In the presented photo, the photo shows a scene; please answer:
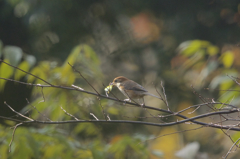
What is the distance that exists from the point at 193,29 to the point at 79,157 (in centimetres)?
327

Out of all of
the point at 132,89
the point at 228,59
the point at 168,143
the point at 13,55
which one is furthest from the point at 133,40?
the point at 13,55

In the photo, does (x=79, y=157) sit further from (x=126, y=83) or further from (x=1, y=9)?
(x=1, y=9)

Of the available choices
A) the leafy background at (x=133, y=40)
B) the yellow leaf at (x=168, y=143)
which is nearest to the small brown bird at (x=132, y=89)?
the leafy background at (x=133, y=40)

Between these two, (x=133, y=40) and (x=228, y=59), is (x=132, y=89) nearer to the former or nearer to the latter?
(x=228, y=59)

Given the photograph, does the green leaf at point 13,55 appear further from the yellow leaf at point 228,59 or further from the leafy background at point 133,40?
the yellow leaf at point 228,59

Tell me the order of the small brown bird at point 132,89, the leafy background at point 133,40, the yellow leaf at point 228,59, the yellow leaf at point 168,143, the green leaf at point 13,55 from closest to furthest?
the green leaf at point 13,55 < the yellow leaf at point 228,59 < the small brown bird at point 132,89 < the leafy background at point 133,40 < the yellow leaf at point 168,143

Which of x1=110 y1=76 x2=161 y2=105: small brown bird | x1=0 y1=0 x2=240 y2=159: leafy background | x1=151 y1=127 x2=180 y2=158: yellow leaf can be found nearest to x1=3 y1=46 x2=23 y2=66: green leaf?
x1=110 y1=76 x2=161 y2=105: small brown bird

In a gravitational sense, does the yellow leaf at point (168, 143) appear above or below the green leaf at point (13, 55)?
above

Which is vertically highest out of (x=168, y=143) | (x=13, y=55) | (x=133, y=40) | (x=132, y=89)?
(x=133, y=40)

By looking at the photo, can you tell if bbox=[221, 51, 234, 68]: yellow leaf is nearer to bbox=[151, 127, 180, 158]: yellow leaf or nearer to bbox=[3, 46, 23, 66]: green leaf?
bbox=[3, 46, 23, 66]: green leaf

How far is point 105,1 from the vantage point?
5465 mm

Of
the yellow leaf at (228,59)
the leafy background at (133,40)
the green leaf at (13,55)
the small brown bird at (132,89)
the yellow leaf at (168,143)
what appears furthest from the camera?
the yellow leaf at (168,143)

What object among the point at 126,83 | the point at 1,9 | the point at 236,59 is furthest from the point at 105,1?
the point at 236,59

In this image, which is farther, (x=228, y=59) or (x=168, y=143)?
(x=168, y=143)
